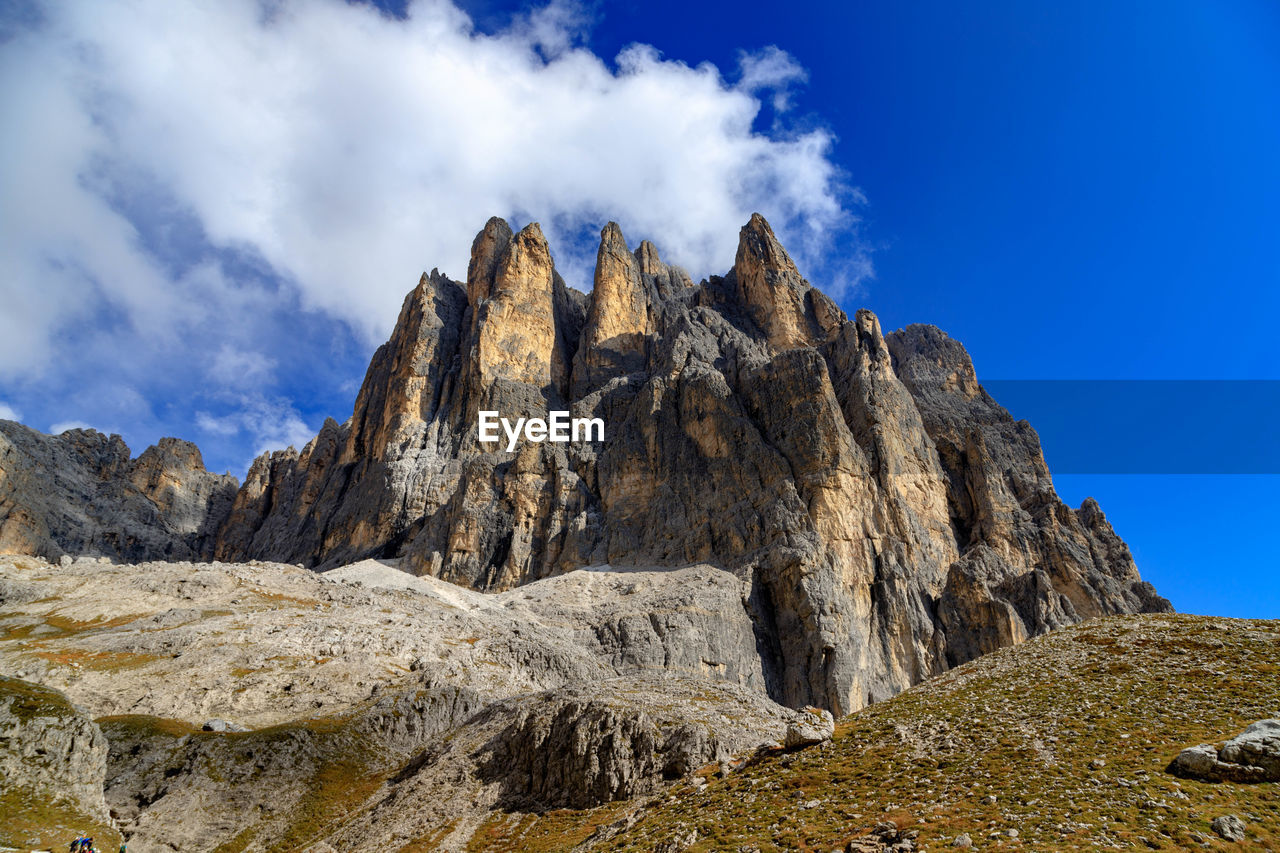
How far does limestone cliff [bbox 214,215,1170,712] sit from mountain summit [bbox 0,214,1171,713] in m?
0.42

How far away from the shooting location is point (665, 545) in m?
116

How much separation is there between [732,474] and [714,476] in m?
3.25

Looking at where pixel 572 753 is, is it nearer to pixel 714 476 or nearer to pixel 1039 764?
pixel 1039 764

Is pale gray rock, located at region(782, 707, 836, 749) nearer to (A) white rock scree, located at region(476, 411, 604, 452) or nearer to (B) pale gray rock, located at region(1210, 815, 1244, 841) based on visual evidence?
(B) pale gray rock, located at region(1210, 815, 1244, 841)

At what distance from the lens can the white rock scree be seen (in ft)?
458

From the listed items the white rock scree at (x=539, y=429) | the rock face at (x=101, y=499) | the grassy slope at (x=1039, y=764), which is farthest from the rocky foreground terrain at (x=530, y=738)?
the rock face at (x=101, y=499)

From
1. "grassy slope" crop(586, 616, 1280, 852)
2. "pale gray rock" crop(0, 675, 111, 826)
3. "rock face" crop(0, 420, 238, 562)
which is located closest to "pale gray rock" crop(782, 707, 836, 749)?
"grassy slope" crop(586, 616, 1280, 852)

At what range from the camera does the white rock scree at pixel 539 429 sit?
140m

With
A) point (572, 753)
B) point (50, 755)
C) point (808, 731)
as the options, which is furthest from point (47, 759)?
point (808, 731)

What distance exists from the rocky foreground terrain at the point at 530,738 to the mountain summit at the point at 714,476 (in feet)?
115

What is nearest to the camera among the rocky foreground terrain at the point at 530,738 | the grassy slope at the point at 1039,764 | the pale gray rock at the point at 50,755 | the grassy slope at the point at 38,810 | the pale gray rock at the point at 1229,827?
the pale gray rock at the point at 1229,827

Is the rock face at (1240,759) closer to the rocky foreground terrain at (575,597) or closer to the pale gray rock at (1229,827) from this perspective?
the rocky foreground terrain at (575,597)

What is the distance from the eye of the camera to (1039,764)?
2392 centimetres

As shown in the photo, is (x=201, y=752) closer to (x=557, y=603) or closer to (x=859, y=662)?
(x=557, y=603)
